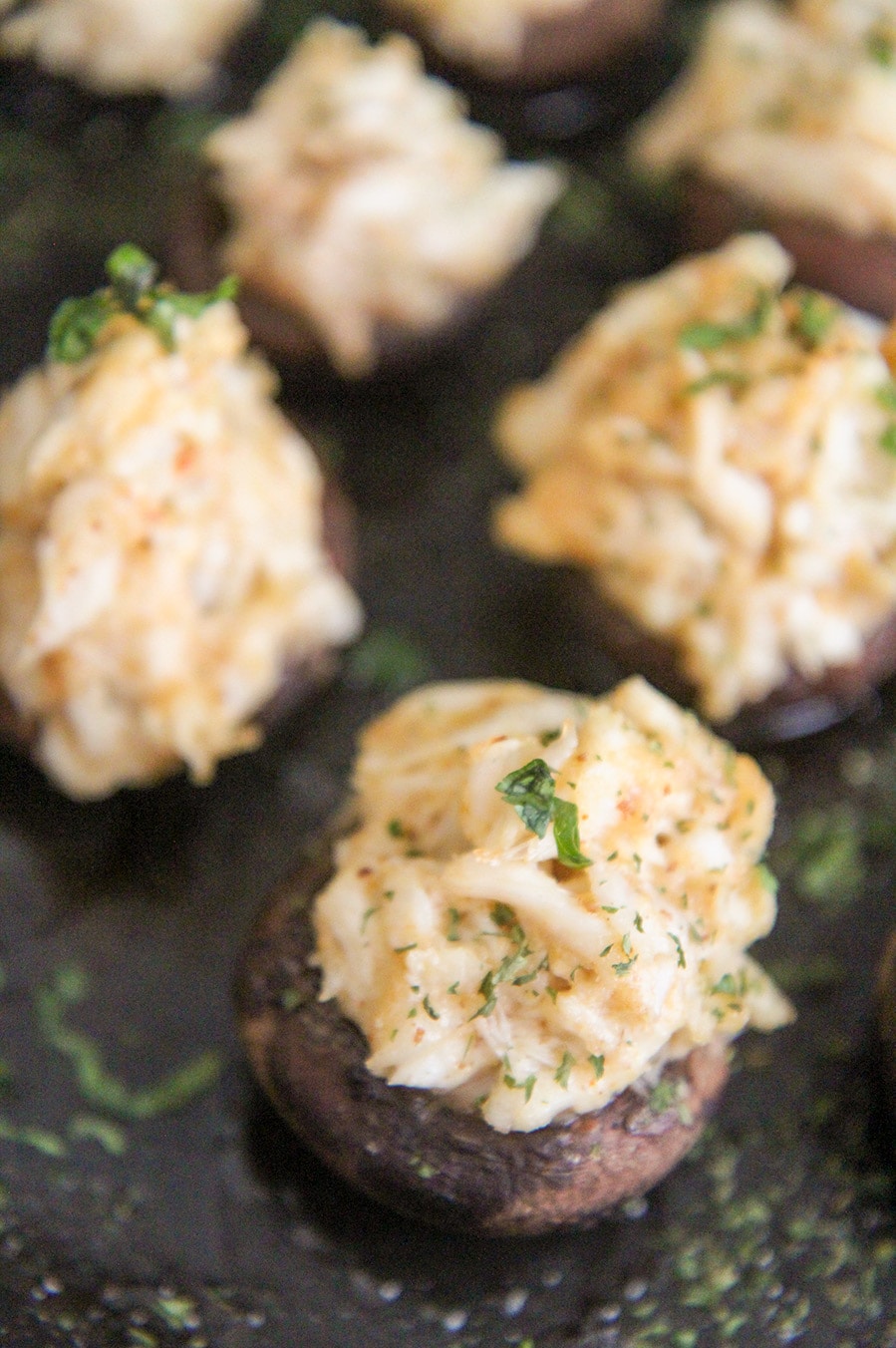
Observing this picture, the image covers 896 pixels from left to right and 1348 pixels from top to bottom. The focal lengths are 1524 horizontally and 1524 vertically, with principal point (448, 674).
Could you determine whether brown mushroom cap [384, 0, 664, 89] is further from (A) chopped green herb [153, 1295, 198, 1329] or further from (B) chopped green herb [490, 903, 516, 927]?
(A) chopped green herb [153, 1295, 198, 1329]

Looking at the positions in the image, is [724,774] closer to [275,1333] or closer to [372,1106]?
[372,1106]

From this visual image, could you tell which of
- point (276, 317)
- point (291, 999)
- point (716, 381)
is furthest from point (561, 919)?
point (276, 317)

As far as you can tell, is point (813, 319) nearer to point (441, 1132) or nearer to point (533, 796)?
point (533, 796)

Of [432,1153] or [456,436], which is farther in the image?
[456,436]

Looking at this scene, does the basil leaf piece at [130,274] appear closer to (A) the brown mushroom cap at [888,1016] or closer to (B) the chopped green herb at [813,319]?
(B) the chopped green herb at [813,319]

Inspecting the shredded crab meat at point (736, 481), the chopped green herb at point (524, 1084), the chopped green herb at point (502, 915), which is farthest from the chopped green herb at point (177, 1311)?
the shredded crab meat at point (736, 481)

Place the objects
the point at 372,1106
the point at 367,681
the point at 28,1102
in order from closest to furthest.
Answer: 1. the point at 372,1106
2. the point at 28,1102
3. the point at 367,681

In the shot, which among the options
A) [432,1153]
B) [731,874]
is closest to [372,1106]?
[432,1153]
